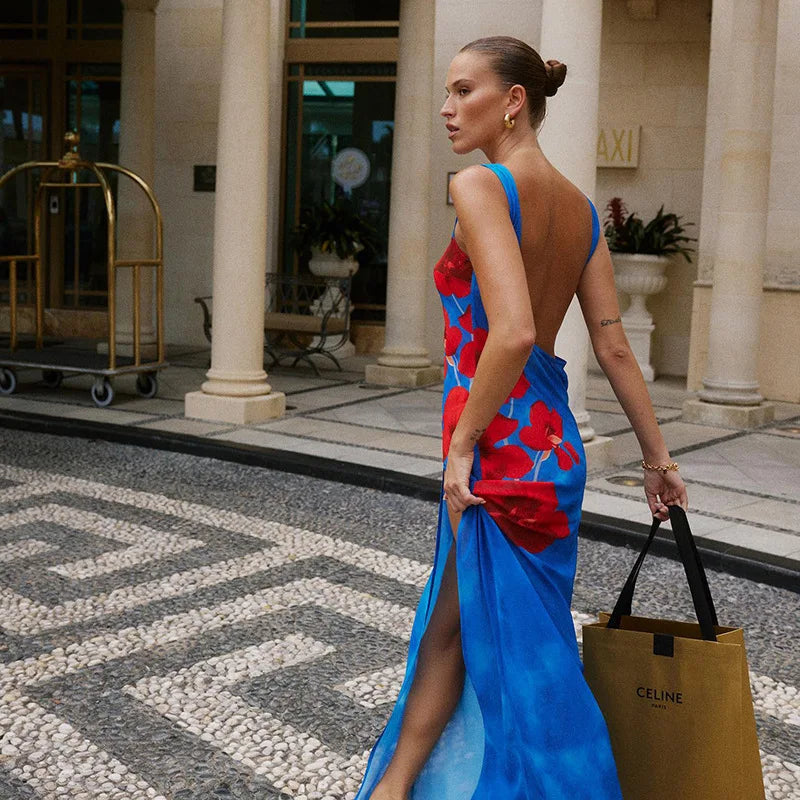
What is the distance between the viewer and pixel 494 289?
229cm

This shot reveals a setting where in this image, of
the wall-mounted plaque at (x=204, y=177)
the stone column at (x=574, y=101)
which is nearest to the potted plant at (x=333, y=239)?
the wall-mounted plaque at (x=204, y=177)

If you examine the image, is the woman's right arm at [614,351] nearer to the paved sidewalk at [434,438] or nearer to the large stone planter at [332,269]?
the paved sidewalk at [434,438]

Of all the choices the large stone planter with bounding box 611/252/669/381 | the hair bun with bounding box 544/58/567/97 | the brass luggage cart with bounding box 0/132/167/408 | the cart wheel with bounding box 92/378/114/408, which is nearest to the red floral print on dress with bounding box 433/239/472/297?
the hair bun with bounding box 544/58/567/97

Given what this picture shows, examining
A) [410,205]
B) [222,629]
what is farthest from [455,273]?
[410,205]

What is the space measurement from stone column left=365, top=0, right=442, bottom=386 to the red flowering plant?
7.03 ft

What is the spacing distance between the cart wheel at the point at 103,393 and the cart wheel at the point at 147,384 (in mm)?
436

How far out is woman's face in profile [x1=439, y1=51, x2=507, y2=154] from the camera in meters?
2.42

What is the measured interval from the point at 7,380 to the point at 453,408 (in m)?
8.72

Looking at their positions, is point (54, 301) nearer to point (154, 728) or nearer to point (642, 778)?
point (154, 728)

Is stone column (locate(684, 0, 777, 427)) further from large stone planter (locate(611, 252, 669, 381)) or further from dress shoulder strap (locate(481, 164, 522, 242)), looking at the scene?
dress shoulder strap (locate(481, 164, 522, 242))

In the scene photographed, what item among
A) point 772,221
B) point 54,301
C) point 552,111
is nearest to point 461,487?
point 552,111

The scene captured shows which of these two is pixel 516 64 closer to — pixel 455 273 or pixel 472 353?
pixel 455 273

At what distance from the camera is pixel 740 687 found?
2.33m

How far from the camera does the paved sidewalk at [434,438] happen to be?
6617 mm
